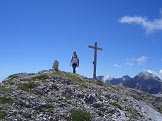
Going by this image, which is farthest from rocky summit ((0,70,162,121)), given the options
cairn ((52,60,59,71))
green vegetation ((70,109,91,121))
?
cairn ((52,60,59,71))

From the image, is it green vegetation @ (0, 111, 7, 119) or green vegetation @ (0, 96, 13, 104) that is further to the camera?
green vegetation @ (0, 96, 13, 104)

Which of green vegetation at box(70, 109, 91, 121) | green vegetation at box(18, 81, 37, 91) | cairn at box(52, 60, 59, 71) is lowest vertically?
green vegetation at box(70, 109, 91, 121)

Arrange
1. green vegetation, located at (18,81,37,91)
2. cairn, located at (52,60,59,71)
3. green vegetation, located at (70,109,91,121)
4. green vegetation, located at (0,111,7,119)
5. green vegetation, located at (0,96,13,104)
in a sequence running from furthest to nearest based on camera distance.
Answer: cairn, located at (52,60,59,71)
green vegetation, located at (18,81,37,91)
green vegetation, located at (70,109,91,121)
green vegetation, located at (0,96,13,104)
green vegetation, located at (0,111,7,119)

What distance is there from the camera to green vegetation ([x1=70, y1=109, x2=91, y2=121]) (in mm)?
18913

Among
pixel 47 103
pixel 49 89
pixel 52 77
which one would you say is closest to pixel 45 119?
pixel 47 103

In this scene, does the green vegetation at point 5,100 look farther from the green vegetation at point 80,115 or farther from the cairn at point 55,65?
the cairn at point 55,65

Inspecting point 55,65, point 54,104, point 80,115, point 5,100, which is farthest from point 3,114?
point 55,65

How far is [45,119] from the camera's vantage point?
1725 cm

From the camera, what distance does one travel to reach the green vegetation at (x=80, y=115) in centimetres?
1891

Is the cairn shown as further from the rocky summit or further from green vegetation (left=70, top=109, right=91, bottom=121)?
green vegetation (left=70, top=109, right=91, bottom=121)

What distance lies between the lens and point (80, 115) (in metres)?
19.4

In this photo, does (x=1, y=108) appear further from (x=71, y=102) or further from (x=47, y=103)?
(x=71, y=102)

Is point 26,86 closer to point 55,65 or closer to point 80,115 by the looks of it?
point 80,115

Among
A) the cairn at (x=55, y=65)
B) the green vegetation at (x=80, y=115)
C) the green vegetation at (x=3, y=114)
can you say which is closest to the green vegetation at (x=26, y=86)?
the green vegetation at (x=80, y=115)
